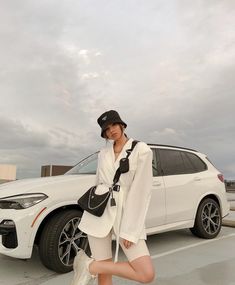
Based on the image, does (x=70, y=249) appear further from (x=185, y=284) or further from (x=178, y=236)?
(x=178, y=236)

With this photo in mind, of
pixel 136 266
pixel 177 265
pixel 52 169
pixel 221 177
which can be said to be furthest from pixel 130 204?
pixel 52 169

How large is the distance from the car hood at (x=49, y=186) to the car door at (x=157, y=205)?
959 mm

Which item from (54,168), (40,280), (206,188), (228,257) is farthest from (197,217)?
(54,168)

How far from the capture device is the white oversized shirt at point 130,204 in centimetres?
281

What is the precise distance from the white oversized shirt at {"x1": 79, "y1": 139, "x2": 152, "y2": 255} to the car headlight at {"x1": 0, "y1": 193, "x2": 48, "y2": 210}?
1470 mm

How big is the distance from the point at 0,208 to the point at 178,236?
3.36 meters

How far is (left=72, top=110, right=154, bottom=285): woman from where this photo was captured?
9.11 feet

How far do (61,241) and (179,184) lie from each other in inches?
86.8

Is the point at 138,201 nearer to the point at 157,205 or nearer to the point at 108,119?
the point at 108,119

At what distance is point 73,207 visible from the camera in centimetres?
462

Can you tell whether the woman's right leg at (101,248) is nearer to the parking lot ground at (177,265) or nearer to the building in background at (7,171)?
the parking lot ground at (177,265)

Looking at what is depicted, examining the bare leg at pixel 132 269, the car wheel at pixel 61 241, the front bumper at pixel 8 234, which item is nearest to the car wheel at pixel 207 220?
the car wheel at pixel 61 241

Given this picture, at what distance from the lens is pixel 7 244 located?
4230 mm

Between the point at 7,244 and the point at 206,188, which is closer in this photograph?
the point at 7,244
